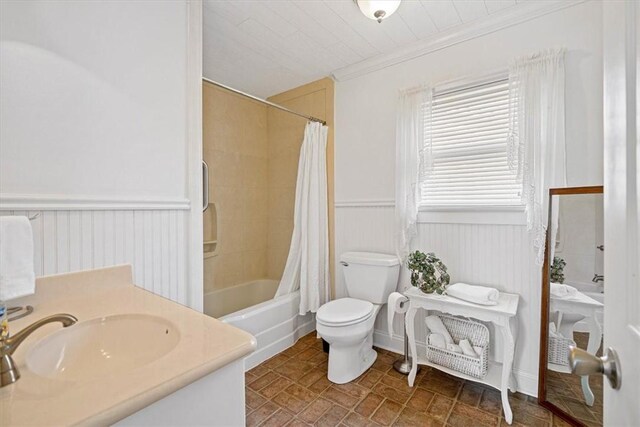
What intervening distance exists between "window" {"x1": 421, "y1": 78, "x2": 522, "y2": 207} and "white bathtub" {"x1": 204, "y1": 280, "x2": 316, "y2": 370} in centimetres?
147

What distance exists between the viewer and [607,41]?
0.59m

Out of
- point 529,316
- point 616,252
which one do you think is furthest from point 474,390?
point 616,252

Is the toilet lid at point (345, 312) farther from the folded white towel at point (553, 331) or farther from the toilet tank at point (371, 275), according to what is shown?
the folded white towel at point (553, 331)

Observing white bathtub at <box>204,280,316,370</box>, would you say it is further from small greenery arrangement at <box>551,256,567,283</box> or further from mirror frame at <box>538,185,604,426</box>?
small greenery arrangement at <box>551,256,567,283</box>

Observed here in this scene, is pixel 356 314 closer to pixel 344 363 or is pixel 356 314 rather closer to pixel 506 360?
pixel 344 363

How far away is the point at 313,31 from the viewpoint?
196 cm

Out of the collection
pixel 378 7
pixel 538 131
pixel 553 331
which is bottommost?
pixel 553 331

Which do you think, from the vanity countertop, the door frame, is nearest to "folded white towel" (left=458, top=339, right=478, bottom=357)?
the door frame

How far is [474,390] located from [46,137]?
2.63 metres

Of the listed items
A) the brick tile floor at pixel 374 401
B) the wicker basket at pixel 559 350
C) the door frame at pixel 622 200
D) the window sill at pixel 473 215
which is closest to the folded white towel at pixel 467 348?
the brick tile floor at pixel 374 401

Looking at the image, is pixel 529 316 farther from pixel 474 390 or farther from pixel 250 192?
pixel 250 192

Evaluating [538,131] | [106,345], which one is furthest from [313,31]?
[106,345]

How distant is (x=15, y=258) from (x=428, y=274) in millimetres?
1950

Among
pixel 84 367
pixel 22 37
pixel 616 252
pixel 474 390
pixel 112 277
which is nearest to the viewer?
pixel 616 252
